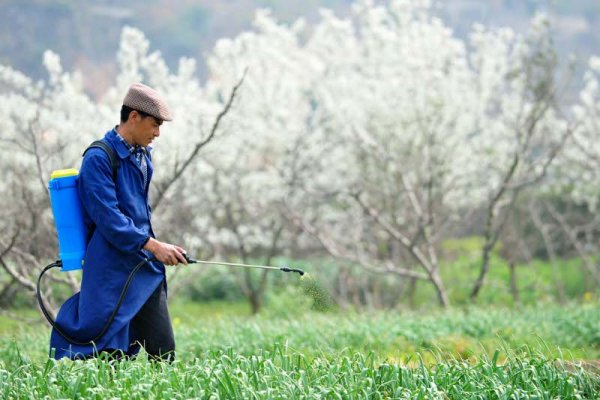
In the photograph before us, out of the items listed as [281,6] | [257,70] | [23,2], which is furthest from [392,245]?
[23,2]

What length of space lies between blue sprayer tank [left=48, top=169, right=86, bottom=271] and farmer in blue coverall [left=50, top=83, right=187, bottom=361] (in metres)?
0.04

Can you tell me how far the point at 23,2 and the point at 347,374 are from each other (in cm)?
1694

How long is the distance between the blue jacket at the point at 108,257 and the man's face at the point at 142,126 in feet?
0.30

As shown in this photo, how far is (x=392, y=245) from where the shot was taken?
43.1ft

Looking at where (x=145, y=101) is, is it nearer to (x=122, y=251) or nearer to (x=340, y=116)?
(x=122, y=251)

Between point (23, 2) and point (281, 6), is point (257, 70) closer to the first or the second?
point (281, 6)

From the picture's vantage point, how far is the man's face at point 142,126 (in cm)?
407

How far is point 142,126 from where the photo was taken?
161 inches

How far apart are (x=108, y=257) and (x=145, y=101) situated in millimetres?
763

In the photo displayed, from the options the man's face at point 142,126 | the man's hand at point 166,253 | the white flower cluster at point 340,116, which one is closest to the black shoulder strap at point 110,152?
the man's face at point 142,126

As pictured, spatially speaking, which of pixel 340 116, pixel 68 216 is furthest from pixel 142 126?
pixel 340 116

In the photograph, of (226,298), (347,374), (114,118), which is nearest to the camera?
(347,374)

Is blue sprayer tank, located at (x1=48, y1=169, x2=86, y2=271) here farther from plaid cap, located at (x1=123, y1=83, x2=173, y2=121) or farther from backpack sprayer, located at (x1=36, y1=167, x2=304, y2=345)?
plaid cap, located at (x1=123, y1=83, x2=173, y2=121)

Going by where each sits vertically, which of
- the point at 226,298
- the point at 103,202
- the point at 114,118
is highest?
the point at 114,118
